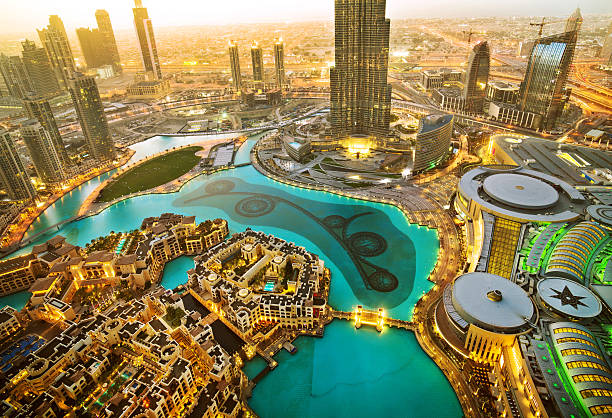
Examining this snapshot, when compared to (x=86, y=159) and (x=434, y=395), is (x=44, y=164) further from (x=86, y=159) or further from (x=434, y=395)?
(x=434, y=395)

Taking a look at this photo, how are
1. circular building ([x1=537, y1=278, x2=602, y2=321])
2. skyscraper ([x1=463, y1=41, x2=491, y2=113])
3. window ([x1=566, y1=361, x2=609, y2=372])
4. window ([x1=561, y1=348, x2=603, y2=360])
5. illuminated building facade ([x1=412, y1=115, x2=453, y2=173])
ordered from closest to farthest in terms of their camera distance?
window ([x1=566, y1=361, x2=609, y2=372])
window ([x1=561, y1=348, x2=603, y2=360])
circular building ([x1=537, y1=278, x2=602, y2=321])
illuminated building facade ([x1=412, y1=115, x2=453, y2=173])
skyscraper ([x1=463, y1=41, x2=491, y2=113])

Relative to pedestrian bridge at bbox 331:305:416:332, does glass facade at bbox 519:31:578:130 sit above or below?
above

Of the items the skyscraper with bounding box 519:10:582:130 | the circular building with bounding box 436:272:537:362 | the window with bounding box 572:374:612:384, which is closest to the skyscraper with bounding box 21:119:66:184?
the circular building with bounding box 436:272:537:362

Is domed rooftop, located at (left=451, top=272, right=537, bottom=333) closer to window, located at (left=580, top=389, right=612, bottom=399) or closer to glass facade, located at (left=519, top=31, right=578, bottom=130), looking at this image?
window, located at (left=580, top=389, right=612, bottom=399)

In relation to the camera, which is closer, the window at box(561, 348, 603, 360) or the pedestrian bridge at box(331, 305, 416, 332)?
the window at box(561, 348, 603, 360)

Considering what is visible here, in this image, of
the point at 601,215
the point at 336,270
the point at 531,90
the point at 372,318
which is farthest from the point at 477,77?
the point at 372,318

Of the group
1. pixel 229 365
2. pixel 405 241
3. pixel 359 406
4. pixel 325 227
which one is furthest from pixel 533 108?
pixel 229 365
